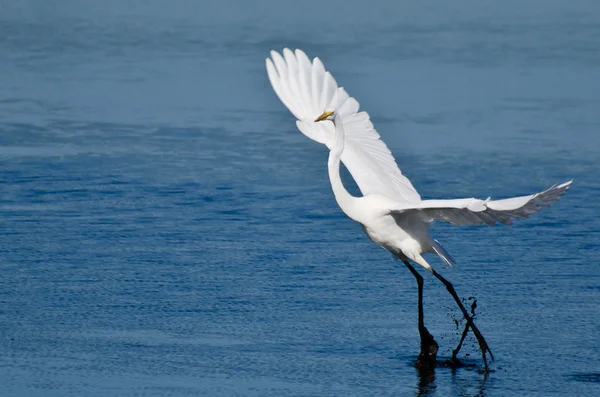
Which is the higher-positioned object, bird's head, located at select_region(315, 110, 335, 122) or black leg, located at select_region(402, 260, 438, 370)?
bird's head, located at select_region(315, 110, 335, 122)

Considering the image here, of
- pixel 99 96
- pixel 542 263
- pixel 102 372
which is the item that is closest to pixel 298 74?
pixel 542 263

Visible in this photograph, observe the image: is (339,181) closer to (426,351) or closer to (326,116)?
(326,116)

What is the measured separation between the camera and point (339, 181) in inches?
297

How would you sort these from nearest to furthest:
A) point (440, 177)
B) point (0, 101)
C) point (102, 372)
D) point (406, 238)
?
point (102, 372) → point (406, 238) → point (440, 177) → point (0, 101)

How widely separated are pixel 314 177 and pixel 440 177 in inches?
42.7

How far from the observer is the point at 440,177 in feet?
36.0

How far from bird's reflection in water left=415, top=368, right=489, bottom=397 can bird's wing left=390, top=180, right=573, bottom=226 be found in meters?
0.82

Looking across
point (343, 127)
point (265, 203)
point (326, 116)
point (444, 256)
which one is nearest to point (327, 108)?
point (343, 127)

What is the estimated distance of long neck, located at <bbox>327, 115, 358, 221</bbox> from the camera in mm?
7488

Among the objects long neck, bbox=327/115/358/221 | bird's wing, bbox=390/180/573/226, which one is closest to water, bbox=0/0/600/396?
long neck, bbox=327/115/358/221

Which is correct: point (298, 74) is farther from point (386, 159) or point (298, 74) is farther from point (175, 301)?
point (175, 301)

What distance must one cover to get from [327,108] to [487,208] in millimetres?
2274

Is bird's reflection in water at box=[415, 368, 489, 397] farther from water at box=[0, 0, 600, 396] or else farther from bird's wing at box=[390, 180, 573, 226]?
bird's wing at box=[390, 180, 573, 226]

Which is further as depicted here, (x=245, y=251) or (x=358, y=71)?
(x=358, y=71)
